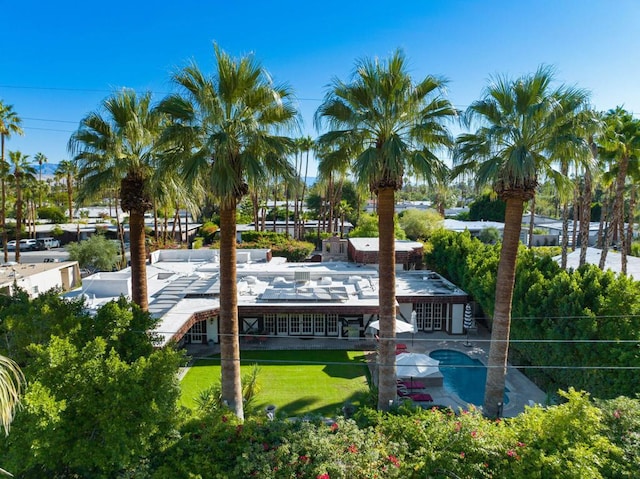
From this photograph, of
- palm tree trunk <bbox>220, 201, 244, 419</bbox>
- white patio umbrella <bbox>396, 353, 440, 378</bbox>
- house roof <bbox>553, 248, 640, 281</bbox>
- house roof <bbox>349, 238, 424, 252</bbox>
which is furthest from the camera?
house roof <bbox>349, 238, 424, 252</bbox>

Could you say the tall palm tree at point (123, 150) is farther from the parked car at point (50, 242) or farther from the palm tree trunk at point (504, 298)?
the parked car at point (50, 242)

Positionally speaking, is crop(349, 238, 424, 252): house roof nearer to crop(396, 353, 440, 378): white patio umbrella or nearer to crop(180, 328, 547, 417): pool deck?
crop(180, 328, 547, 417): pool deck

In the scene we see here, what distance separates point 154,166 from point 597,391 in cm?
1552

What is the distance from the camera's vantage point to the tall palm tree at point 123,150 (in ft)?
39.2

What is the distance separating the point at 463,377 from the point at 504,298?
24.4 ft

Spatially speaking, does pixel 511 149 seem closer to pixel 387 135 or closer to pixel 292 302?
pixel 387 135

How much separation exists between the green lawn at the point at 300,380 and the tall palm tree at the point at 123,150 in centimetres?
700

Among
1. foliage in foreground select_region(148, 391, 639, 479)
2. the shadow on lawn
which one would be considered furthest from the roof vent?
foliage in foreground select_region(148, 391, 639, 479)

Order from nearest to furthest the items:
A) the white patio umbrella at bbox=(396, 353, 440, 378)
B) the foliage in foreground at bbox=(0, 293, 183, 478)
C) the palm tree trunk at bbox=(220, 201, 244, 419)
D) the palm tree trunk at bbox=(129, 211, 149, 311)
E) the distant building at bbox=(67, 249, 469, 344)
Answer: the foliage in foreground at bbox=(0, 293, 183, 478) < the palm tree trunk at bbox=(220, 201, 244, 419) < the palm tree trunk at bbox=(129, 211, 149, 311) < the white patio umbrella at bbox=(396, 353, 440, 378) < the distant building at bbox=(67, 249, 469, 344)

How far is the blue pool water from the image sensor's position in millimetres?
15703

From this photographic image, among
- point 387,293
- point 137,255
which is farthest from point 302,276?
point 387,293

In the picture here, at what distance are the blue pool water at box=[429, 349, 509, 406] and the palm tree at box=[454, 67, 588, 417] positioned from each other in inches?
145

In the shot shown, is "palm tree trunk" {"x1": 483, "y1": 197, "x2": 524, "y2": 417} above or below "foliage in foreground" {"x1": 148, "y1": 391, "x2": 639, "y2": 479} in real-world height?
above

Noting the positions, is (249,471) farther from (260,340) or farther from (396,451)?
(260,340)
